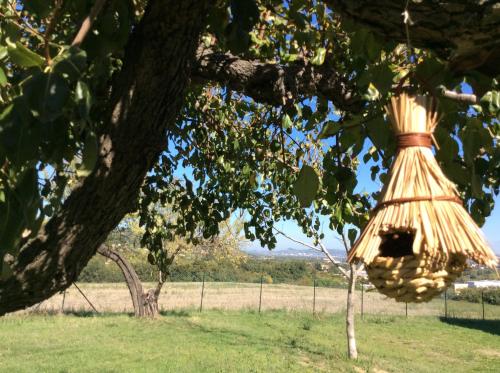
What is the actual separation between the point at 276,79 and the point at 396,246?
1542mm

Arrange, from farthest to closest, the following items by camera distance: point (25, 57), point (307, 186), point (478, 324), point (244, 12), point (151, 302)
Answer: point (478, 324)
point (151, 302)
point (307, 186)
point (244, 12)
point (25, 57)

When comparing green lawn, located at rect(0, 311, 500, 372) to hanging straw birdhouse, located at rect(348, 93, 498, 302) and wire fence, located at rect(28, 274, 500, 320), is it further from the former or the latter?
hanging straw birdhouse, located at rect(348, 93, 498, 302)

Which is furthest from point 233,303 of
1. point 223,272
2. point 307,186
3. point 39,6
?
point 39,6

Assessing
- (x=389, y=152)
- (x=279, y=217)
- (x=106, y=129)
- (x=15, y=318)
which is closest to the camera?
(x=389, y=152)

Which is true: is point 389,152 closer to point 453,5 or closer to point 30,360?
point 453,5

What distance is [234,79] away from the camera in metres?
2.43

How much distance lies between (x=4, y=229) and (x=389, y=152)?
44.0 inches

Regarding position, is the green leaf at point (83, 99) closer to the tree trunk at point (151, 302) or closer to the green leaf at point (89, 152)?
the green leaf at point (89, 152)

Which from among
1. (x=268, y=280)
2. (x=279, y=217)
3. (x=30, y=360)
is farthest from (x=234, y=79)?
(x=268, y=280)

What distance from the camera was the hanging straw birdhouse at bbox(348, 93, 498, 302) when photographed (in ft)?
2.72

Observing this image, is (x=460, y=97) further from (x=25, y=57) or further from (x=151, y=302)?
(x=151, y=302)

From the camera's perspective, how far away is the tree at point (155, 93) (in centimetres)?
87

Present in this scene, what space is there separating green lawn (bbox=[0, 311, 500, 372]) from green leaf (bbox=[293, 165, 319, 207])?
22.6 feet

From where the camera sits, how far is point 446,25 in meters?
1.03
